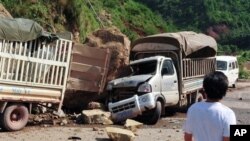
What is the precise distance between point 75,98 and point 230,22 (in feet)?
211

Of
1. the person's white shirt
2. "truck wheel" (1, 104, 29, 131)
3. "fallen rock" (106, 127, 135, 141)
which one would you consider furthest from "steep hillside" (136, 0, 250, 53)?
the person's white shirt

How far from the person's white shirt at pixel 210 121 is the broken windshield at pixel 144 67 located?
390 inches

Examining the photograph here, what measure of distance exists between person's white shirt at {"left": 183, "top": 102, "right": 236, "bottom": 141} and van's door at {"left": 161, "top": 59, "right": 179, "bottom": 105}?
9775 mm

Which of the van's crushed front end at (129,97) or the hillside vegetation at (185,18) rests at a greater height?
the hillside vegetation at (185,18)

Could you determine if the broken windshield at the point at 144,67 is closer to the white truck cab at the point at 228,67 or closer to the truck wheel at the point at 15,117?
the truck wheel at the point at 15,117

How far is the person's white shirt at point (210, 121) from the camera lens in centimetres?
435

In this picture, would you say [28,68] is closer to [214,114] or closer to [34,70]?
[34,70]

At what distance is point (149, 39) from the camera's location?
16.5 meters

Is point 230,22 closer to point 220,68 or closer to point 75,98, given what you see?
point 220,68

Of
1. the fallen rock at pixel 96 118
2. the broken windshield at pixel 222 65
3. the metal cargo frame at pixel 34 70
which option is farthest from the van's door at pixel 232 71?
the metal cargo frame at pixel 34 70

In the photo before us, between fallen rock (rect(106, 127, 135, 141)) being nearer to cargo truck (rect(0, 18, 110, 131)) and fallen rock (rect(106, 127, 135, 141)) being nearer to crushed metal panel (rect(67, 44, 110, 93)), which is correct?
cargo truck (rect(0, 18, 110, 131))

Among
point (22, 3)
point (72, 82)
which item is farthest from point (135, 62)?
point (22, 3)

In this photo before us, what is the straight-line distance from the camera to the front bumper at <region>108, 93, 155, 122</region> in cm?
1322

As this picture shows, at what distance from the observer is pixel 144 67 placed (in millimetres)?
14984
